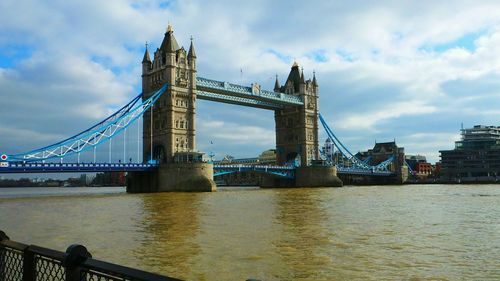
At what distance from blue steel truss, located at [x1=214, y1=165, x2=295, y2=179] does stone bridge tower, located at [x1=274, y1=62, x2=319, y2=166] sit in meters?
9.40

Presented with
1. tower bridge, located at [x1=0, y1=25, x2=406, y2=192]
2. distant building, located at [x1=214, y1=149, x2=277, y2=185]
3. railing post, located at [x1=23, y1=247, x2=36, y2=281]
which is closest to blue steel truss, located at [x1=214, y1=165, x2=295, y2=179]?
tower bridge, located at [x1=0, y1=25, x2=406, y2=192]

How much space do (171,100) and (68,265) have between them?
7903cm

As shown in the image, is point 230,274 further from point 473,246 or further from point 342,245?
point 473,246

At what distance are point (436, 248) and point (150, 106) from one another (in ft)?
237

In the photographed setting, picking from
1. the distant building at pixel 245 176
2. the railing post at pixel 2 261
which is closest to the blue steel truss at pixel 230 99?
the distant building at pixel 245 176

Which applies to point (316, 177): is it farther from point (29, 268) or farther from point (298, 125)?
point (29, 268)

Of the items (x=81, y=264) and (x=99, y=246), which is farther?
(x=99, y=246)

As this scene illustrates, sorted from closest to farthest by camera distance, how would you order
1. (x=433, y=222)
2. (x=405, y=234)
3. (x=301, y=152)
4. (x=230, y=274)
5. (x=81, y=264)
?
1. (x=81, y=264)
2. (x=230, y=274)
3. (x=405, y=234)
4. (x=433, y=222)
5. (x=301, y=152)

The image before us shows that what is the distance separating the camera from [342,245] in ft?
54.5

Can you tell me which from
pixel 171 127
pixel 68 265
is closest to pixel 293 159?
pixel 171 127

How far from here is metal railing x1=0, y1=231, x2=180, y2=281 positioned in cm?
412

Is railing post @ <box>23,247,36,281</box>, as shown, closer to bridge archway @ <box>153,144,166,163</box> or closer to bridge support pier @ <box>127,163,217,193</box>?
bridge support pier @ <box>127,163,217,193</box>

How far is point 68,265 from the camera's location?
465 cm

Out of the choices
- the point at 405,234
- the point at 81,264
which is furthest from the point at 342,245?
the point at 81,264
